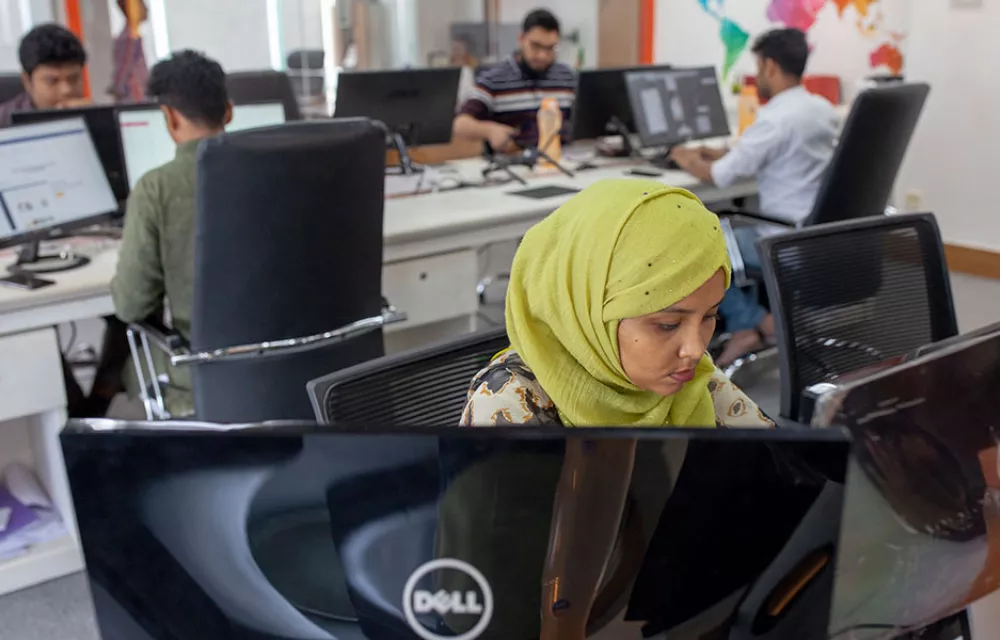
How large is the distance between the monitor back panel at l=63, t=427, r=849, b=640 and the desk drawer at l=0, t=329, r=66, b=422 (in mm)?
1673

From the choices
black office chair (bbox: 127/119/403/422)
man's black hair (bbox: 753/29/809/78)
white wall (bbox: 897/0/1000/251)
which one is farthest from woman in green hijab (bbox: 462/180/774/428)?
white wall (bbox: 897/0/1000/251)

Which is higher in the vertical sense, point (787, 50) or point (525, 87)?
point (787, 50)

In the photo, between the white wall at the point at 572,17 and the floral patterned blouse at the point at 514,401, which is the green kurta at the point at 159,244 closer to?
the floral patterned blouse at the point at 514,401

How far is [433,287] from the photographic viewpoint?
8.61 ft

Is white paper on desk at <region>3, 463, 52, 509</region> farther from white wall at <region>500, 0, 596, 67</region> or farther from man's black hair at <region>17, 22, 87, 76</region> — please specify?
white wall at <region>500, 0, 596, 67</region>

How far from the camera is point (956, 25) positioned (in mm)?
4234

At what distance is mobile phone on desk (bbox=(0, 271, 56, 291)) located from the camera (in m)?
2.08

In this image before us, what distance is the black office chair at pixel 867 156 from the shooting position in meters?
2.52

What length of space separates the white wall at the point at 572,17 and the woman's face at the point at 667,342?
18.3ft

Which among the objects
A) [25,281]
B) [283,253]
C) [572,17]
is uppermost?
[572,17]

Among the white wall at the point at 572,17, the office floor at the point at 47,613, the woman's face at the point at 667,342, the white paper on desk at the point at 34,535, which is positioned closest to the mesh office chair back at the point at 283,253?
the office floor at the point at 47,613

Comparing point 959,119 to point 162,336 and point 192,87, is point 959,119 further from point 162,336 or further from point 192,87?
point 162,336

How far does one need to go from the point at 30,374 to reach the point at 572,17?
16.4 feet

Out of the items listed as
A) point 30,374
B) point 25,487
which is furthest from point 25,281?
point 25,487
